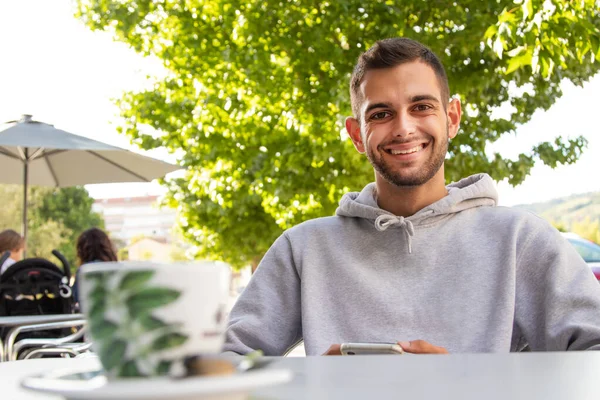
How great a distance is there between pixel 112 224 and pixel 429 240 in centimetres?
11620

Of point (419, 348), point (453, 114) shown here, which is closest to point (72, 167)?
point (453, 114)

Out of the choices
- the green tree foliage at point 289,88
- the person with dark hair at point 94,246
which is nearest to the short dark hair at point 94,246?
the person with dark hair at point 94,246

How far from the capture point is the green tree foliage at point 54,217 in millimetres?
50094

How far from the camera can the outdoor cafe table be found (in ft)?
2.56

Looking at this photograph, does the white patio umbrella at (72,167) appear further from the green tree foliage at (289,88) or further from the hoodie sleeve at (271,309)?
the hoodie sleeve at (271,309)

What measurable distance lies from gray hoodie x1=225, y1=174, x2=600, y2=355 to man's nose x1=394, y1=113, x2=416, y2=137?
7.7 inches

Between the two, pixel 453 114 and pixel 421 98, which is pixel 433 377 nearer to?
pixel 421 98

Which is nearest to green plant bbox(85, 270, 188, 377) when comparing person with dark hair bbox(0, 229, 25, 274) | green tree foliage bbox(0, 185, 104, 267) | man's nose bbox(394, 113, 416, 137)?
man's nose bbox(394, 113, 416, 137)

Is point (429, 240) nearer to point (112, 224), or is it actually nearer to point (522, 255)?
point (522, 255)

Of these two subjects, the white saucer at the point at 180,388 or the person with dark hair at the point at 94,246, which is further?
the person with dark hair at the point at 94,246

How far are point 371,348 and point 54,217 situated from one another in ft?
175

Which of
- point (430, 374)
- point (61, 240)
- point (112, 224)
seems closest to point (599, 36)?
point (430, 374)

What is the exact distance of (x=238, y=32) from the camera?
9.41 metres

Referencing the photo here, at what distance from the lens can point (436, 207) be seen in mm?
2018
